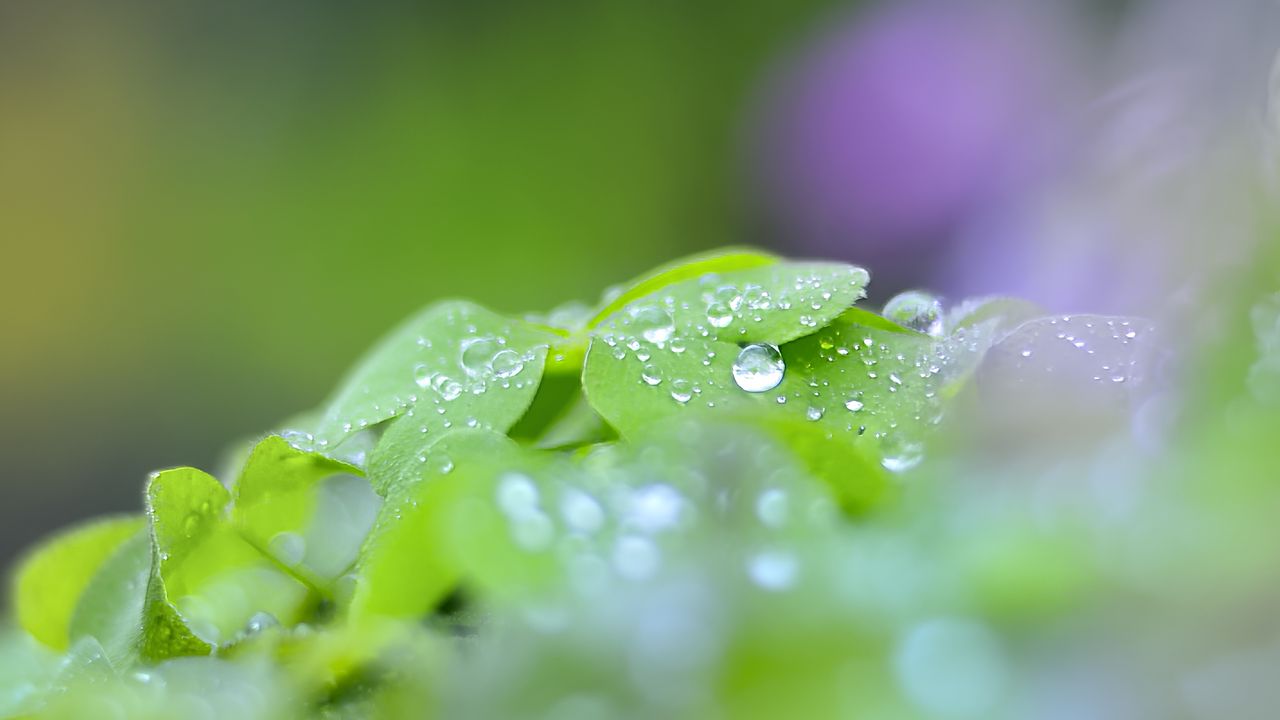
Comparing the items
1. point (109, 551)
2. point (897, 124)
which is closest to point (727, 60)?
point (897, 124)

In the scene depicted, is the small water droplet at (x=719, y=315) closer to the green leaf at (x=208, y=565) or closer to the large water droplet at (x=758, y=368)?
the large water droplet at (x=758, y=368)

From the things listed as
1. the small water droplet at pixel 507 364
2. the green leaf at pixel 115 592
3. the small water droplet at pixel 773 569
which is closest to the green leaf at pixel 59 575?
the green leaf at pixel 115 592

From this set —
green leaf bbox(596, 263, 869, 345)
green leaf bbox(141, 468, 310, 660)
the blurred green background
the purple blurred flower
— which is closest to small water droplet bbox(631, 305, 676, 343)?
green leaf bbox(596, 263, 869, 345)

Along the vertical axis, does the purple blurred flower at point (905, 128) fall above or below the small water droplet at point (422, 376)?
below

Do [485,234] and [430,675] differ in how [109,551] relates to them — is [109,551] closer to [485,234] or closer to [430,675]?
[430,675]

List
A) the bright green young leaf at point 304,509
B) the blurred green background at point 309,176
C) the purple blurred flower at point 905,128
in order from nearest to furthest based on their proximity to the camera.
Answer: the bright green young leaf at point 304,509
the purple blurred flower at point 905,128
the blurred green background at point 309,176
